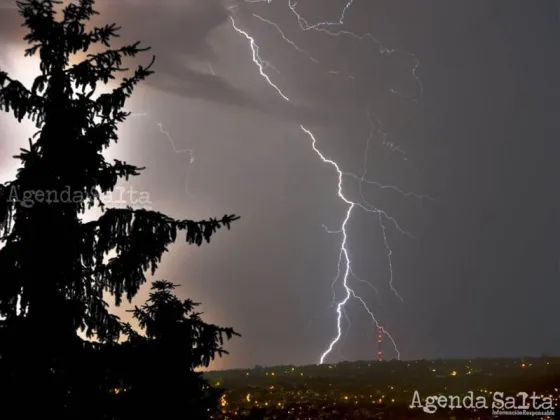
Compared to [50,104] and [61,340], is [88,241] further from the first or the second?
[50,104]

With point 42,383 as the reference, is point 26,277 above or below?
above

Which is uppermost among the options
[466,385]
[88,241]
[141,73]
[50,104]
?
[141,73]

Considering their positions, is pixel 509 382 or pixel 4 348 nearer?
pixel 4 348

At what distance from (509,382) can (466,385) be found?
4345mm

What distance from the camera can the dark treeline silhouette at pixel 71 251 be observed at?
4129mm

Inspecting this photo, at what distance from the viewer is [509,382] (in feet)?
169

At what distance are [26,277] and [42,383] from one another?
810mm

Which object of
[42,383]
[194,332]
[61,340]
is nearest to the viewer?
[42,383]

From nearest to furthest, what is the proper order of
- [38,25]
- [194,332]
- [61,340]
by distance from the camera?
[61,340] → [38,25] → [194,332]

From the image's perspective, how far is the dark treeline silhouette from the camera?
4129 mm

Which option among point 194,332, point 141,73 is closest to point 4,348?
point 194,332

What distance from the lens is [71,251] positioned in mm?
4410

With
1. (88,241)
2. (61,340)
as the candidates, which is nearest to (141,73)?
(88,241)

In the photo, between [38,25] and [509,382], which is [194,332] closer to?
[38,25]
